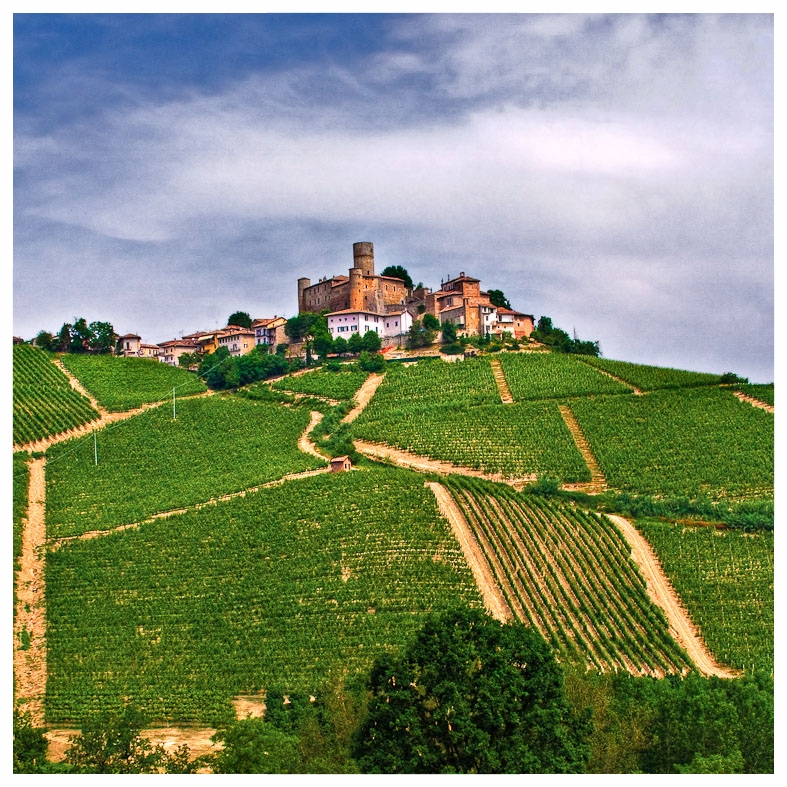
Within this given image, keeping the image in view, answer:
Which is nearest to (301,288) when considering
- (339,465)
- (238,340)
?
(238,340)

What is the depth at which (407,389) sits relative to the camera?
39.5 m

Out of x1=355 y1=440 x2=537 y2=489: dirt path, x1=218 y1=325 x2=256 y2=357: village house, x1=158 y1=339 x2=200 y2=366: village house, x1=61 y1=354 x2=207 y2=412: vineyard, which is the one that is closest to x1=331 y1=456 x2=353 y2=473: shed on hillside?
x1=355 y1=440 x2=537 y2=489: dirt path

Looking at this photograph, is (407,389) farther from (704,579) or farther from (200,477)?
(704,579)

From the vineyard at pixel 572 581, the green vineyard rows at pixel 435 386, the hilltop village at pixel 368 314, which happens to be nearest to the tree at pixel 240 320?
the hilltop village at pixel 368 314

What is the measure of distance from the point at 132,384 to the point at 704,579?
28.1 m

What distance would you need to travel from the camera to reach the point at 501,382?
39531mm

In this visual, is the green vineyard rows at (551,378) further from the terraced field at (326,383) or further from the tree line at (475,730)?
the tree line at (475,730)

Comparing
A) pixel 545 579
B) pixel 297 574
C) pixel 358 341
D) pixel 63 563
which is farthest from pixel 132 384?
pixel 545 579

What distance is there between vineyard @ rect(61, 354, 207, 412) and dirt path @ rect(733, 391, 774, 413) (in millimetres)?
22163

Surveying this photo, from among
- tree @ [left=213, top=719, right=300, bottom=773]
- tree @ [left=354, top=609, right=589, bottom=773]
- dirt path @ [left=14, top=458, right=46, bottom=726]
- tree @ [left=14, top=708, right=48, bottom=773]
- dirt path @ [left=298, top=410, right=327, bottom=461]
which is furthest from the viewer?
dirt path @ [left=298, top=410, right=327, bottom=461]

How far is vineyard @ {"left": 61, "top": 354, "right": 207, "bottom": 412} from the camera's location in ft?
137

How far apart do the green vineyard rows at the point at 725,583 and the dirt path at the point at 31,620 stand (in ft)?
46.0

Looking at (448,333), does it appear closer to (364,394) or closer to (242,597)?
(364,394)

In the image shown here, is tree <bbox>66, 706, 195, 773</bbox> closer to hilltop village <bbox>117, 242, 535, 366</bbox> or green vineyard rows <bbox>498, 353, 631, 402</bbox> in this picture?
green vineyard rows <bbox>498, 353, 631, 402</bbox>
